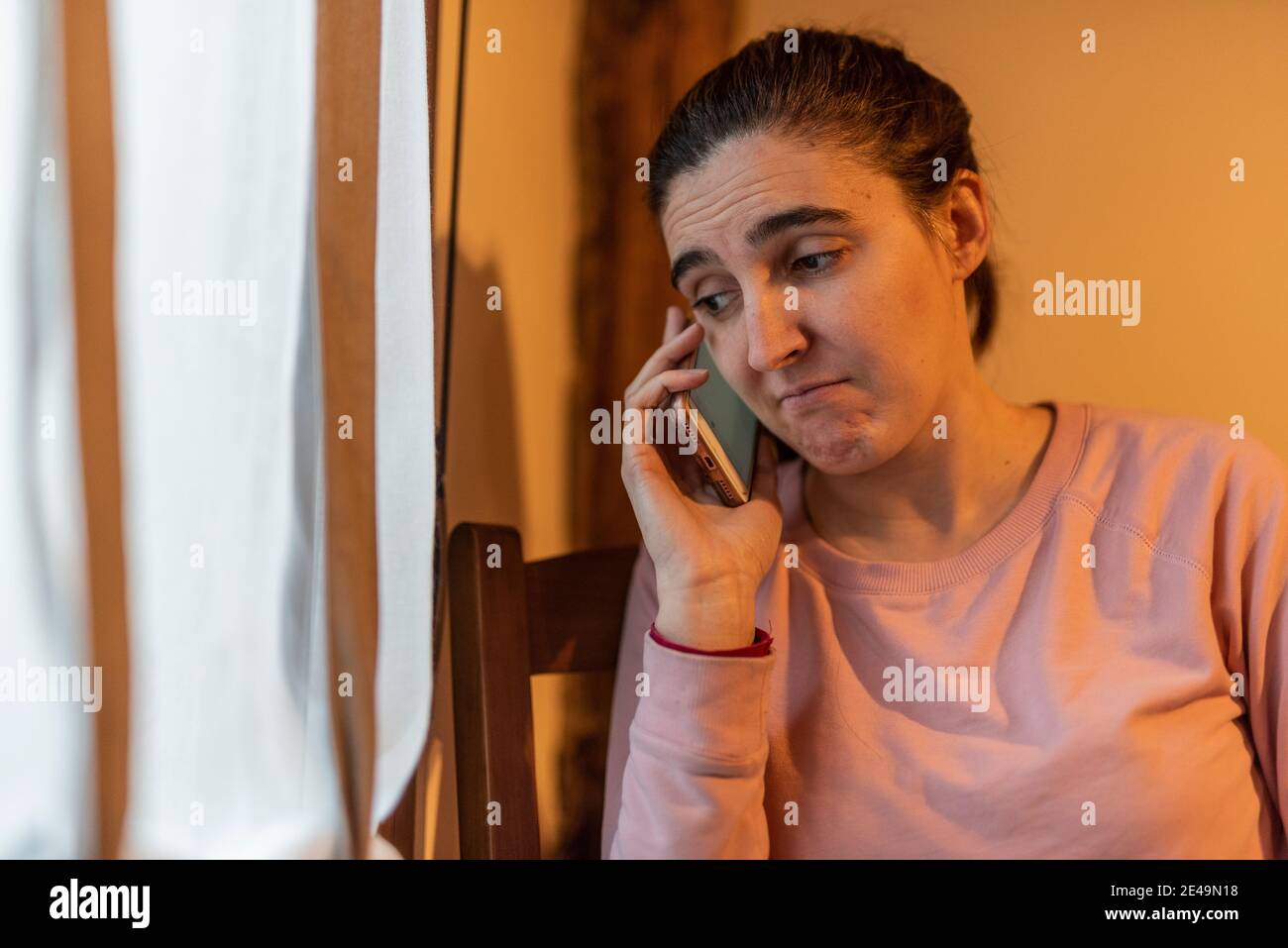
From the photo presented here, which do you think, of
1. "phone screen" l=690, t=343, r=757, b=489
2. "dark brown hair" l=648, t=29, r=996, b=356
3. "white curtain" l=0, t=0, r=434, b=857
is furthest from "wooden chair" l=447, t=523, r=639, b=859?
"dark brown hair" l=648, t=29, r=996, b=356

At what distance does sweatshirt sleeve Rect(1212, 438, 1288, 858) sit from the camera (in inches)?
30.3

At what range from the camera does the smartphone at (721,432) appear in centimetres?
86

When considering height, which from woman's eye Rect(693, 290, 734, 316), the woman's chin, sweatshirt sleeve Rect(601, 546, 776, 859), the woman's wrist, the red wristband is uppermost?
woman's eye Rect(693, 290, 734, 316)

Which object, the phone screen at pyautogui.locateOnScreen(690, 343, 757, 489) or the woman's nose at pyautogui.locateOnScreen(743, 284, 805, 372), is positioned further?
the phone screen at pyautogui.locateOnScreen(690, 343, 757, 489)

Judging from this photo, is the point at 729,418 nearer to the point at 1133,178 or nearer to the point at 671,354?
the point at 671,354

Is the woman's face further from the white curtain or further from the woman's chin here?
the white curtain

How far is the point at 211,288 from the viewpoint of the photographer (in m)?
0.77

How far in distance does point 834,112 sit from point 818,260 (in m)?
0.11

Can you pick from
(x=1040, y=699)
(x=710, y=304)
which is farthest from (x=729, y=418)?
(x=1040, y=699)

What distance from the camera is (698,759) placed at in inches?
30.5

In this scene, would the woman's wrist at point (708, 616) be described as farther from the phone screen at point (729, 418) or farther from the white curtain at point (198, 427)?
the white curtain at point (198, 427)
